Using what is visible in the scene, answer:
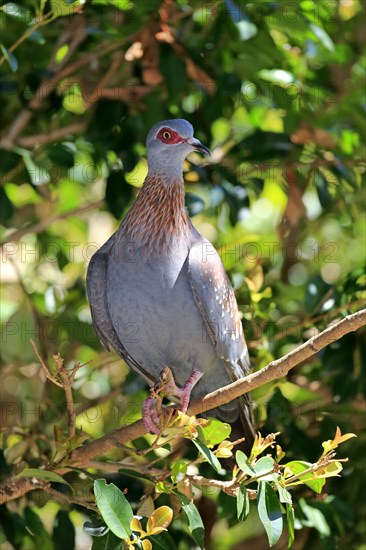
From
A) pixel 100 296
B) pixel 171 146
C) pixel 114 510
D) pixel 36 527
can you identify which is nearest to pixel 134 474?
pixel 114 510

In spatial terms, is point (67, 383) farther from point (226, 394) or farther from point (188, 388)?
point (188, 388)

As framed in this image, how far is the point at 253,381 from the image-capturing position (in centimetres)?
276

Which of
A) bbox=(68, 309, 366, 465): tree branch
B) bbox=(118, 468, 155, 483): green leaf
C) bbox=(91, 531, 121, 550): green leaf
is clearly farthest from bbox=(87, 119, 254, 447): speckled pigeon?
bbox=(91, 531, 121, 550): green leaf

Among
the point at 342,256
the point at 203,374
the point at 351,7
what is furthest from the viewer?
the point at 342,256

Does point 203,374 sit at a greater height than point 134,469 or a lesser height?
lesser

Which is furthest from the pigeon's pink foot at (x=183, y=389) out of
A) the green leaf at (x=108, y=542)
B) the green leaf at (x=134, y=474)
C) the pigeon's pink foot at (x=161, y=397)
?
the green leaf at (x=108, y=542)

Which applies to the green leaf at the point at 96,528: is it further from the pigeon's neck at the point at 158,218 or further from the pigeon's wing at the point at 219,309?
the pigeon's neck at the point at 158,218

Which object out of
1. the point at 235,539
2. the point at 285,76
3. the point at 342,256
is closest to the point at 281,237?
the point at 342,256

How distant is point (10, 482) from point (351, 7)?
11.4 feet

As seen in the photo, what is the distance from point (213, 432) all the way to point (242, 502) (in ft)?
1.03

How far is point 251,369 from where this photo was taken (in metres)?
3.72

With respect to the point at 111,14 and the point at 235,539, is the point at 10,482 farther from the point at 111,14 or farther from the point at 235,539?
the point at 111,14

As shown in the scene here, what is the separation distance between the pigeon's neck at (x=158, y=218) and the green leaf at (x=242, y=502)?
1.08 m

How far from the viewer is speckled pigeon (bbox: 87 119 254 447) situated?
11.2 feet
